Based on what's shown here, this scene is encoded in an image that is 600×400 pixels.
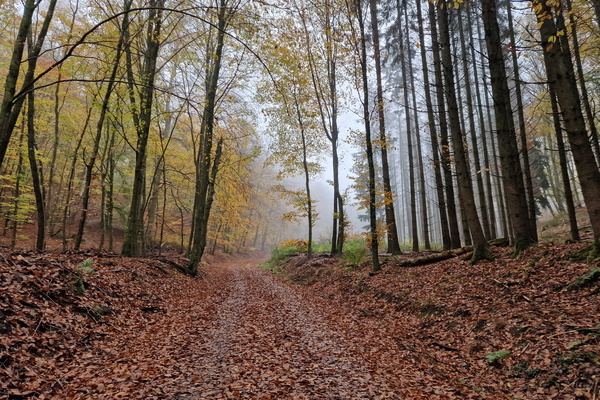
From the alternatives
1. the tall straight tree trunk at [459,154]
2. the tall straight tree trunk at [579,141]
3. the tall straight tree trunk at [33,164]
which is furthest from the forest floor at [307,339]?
the tall straight tree trunk at [33,164]

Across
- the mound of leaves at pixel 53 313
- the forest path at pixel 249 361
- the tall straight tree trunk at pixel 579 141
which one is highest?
the tall straight tree trunk at pixel 579 141

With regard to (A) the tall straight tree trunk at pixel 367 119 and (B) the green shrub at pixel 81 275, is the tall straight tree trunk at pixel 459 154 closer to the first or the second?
(A) the tall straight tree trunk at pixel 367 119

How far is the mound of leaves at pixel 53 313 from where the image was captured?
340 cm

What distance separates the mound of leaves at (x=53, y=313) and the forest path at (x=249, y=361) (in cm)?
28

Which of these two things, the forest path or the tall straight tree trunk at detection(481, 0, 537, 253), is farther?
the tall straight tree trunk at detection(481, 0, 537, 253)

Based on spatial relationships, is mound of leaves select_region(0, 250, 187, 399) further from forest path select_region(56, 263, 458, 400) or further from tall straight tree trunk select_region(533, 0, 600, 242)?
tall straight tree trunk select_region(533, 0, 600, 242)

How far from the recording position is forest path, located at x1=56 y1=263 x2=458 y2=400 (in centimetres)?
342

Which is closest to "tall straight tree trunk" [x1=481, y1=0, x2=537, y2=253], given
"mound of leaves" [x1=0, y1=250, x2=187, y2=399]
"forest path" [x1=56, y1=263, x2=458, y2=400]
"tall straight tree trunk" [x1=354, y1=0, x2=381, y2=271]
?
"tall straight tree trunk" [x1=354, y1=0, x2=381, y2=271]

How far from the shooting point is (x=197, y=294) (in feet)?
30.5

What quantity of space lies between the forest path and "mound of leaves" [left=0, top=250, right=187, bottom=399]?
28 cm

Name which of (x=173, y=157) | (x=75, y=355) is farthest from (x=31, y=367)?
(x=173, y=157)

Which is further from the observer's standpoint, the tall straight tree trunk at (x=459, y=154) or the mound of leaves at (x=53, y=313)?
the tall straight tree trunk at (x=459, y=154)

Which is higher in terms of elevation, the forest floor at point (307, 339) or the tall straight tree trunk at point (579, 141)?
the tall straight tree trunk at point (579, 141)

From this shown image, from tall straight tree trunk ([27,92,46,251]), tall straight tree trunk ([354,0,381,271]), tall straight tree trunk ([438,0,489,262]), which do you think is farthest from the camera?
tall straight tree trunk ([354,0,381,271])
